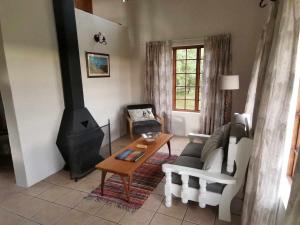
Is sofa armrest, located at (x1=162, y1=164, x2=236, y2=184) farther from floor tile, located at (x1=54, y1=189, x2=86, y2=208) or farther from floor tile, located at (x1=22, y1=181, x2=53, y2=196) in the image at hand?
floor tile, located at (x1=22, y1=181, x2=53, y2=196)

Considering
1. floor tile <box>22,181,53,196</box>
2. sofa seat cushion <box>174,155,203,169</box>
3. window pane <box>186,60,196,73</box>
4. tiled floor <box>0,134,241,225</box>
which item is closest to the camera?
tiled floor <box>0,134,241,225</box>

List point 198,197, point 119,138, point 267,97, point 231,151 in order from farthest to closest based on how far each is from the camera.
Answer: point 119,138 < point 198,197 < point 231,151 < point 267,97

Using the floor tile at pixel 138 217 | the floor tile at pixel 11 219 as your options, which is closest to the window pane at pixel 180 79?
the floor tile at pixel 138 217

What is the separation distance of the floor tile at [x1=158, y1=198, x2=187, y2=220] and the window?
8.54 feet

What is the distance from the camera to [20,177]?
2.71m

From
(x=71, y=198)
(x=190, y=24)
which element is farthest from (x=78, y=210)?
(x=190, y=24)

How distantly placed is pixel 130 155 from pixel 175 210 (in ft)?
2.80

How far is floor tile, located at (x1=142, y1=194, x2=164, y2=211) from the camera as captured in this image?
2.28 metres

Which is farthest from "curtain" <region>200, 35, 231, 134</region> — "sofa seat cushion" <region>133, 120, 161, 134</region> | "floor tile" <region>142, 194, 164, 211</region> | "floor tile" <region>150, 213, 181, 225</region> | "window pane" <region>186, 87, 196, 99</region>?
"floor tile" <region>150, 213, 181, 225</region>

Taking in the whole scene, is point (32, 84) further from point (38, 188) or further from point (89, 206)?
point (89, 206)

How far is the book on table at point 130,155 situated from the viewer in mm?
2502

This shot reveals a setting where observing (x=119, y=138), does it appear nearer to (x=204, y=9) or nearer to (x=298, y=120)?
(x=204, y=9)

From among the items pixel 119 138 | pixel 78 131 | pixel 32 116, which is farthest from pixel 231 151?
pixel 119 138

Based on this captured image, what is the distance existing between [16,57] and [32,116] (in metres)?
0.78
